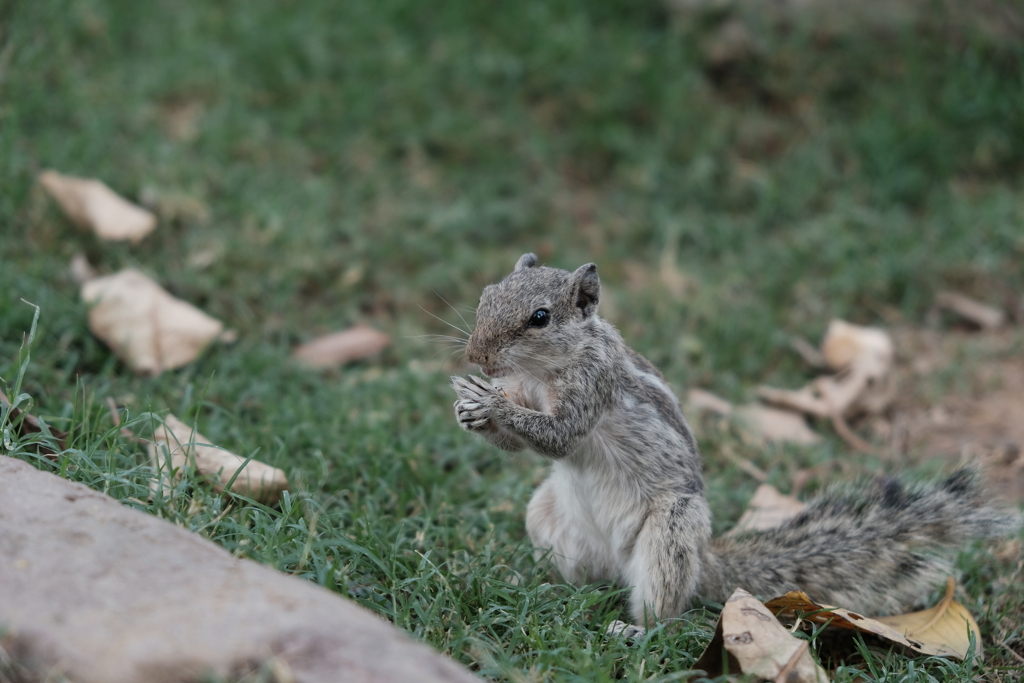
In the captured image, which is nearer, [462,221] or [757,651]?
[757,651]

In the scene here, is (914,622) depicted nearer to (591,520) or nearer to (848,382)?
(591,520)

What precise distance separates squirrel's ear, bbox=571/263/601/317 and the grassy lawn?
2.94 feet

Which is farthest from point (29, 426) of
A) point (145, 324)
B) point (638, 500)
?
point (638, 500)

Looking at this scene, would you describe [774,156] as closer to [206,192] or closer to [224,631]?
[206,192]

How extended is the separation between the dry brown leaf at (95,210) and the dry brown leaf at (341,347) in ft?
3.43

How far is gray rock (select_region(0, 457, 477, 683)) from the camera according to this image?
73.7 inches

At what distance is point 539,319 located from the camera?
311 cm

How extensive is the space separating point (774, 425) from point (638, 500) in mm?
1663

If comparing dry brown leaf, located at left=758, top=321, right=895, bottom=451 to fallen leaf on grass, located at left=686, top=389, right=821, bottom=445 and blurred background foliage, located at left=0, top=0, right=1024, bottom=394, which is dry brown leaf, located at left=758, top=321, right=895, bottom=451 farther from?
blurred background foliage, located at left=0, top=0, right=1024, bottom=394

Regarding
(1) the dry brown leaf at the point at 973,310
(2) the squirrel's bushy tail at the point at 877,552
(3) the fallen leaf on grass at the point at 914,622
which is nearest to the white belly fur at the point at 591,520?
(2) the squirrel's bushy tail at the point at 877,552

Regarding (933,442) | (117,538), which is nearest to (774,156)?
(933,442)

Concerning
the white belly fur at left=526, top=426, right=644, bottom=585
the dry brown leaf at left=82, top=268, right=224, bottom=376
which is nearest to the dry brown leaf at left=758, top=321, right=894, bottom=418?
the white belly fur at left=526, top=426, right=644, bottom=585

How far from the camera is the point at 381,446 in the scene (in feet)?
12.5

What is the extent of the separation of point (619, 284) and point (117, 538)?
4.02m
